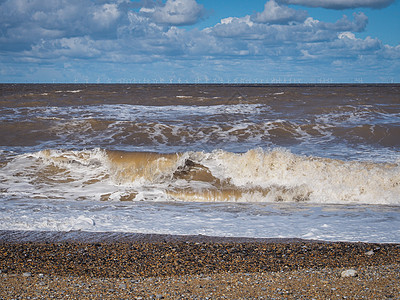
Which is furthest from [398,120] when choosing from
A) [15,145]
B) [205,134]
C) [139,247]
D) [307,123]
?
[139,247]

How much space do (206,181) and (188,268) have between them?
493 centimetres

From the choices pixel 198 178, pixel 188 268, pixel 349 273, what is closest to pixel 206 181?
pixel 198 178

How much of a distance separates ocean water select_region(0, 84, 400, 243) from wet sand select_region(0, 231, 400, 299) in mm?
489

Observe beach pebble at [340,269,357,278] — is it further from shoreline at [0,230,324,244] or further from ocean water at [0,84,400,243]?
ocean water at [0,84,400,243]

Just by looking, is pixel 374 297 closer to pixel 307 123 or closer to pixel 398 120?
pixel 307 123

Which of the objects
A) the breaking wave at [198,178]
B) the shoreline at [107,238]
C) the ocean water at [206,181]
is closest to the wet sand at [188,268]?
the shoreline at [107,238]

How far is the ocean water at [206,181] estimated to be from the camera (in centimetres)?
594

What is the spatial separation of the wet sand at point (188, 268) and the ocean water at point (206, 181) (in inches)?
19.3

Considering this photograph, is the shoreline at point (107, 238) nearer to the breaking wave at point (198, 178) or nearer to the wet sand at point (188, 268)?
the wet sand at point (188, 268)

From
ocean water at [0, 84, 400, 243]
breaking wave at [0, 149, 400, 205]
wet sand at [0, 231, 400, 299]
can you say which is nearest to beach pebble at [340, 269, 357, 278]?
wet sand at [0, 231, 400, 299]

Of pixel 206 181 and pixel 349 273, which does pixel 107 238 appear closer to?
pixel 349 273

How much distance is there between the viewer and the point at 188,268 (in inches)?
164

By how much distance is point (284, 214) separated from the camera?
662 cm

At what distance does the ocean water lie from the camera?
5941 mm
